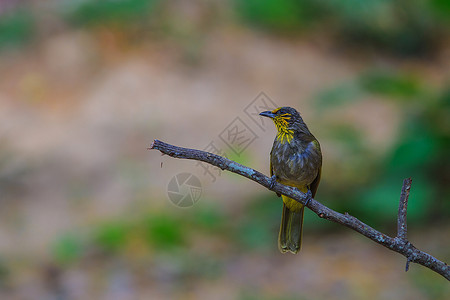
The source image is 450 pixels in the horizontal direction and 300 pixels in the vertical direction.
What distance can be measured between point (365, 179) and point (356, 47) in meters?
3.62

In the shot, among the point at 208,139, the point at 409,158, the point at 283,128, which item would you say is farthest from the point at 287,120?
the point at 208,139

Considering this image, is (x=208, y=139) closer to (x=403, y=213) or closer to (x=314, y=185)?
(x=314, y=185)

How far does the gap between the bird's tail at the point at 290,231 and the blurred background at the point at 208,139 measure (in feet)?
3.71

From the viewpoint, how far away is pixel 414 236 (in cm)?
563

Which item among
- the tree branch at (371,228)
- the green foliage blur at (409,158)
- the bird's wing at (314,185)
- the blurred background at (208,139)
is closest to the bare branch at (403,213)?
the tree branch at (371,228)

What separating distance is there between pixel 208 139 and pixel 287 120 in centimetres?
→ 466

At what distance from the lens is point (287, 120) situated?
2604mm

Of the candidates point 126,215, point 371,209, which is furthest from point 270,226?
point 126,215

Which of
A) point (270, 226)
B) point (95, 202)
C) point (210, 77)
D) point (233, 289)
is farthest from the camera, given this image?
point (210, 77)

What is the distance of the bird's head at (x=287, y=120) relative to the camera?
2.59 m

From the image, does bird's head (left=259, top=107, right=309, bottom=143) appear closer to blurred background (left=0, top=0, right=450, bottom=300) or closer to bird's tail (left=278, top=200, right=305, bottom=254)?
bird's tail (left=278, top=200, right=305, bottom=254)

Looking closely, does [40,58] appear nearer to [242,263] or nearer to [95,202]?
[95,202]

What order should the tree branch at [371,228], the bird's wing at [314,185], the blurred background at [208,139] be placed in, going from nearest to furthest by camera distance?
the tree branch at [371,228] → the bird's wing at [314,185] → the blurred background at [208,139]

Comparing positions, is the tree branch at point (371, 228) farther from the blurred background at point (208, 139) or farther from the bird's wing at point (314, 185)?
the blurred background at point (208, 139)
